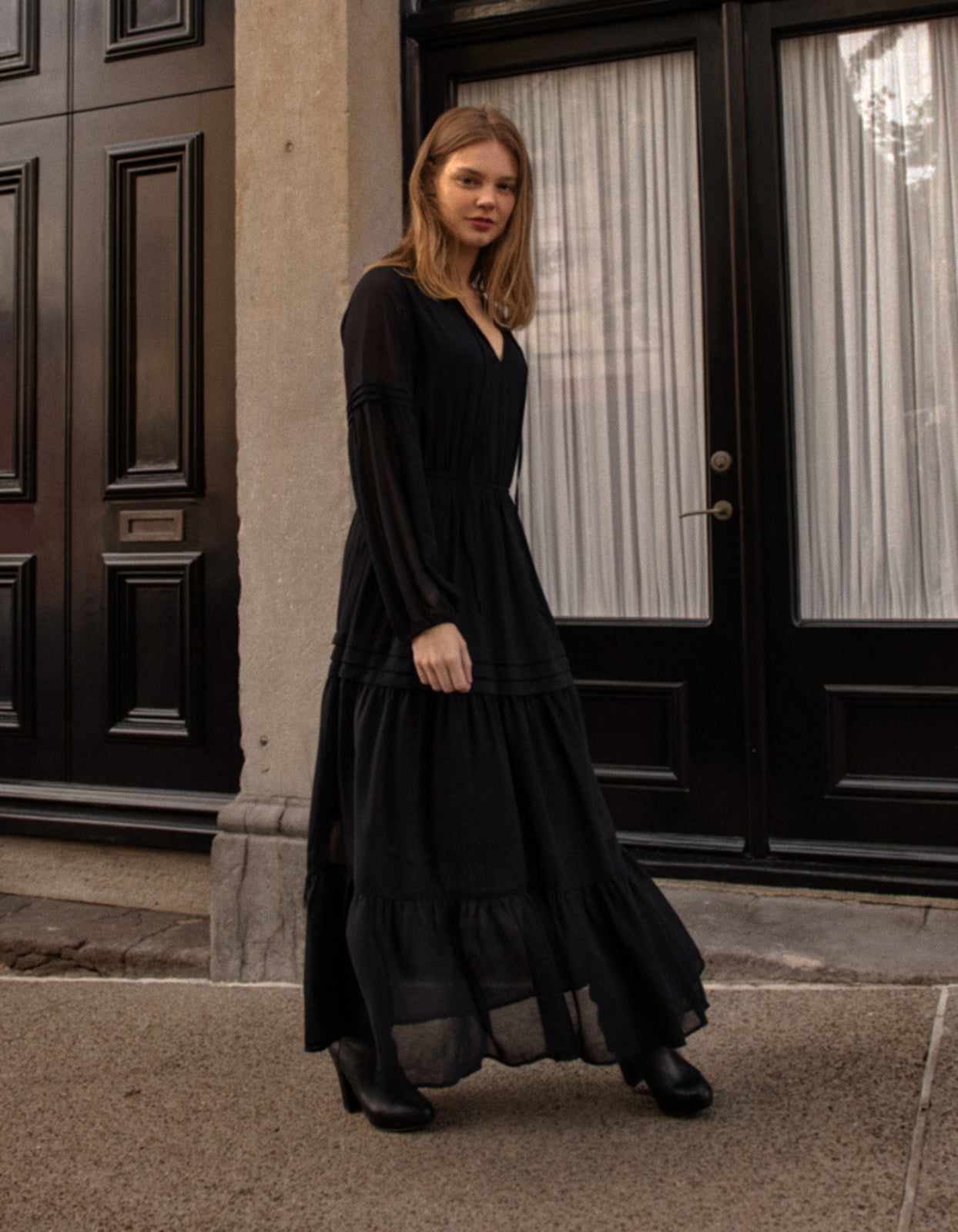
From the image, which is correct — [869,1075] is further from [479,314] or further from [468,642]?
[479,314]

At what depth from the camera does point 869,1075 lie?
A: 259 centimetres

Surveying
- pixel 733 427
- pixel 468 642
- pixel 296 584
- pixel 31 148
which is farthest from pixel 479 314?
pixel 31 148

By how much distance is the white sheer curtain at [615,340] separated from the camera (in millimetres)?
4129

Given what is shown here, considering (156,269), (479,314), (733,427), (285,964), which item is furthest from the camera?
(156,269)

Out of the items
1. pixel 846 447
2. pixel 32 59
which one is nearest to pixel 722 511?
pixel 846 447

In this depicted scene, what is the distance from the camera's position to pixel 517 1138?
2.38 metres

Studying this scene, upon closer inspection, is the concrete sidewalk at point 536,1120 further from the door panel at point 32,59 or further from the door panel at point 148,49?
the door panel at point 32,59

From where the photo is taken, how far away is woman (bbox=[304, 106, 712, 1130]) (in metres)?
2.28

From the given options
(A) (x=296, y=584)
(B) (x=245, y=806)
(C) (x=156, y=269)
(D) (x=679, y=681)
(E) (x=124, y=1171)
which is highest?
(C) (x=156, y=269)

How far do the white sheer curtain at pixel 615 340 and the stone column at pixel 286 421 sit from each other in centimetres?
82

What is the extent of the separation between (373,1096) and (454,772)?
691 mm

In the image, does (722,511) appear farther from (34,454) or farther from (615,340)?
(34,454)

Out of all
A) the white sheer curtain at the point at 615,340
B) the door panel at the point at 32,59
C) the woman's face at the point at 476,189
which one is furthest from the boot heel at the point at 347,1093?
the door panel at the point at 32,59

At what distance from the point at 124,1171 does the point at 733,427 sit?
281 centimetres
